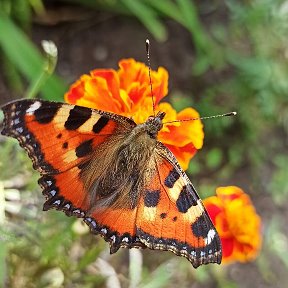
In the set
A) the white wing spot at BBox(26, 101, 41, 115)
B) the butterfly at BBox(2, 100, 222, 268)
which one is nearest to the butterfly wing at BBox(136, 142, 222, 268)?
the butterfly at BBox(2, 100, 222, 268)

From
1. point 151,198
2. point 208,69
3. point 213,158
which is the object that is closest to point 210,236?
point 151,198

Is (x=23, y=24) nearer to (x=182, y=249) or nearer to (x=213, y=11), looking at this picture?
(x=213, y=11)

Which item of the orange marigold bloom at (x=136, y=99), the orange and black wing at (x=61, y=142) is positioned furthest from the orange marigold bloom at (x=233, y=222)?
the orange and black wing at (x=61, y=142)

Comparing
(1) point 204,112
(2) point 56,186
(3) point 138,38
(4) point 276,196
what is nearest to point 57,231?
(2) point 56,186

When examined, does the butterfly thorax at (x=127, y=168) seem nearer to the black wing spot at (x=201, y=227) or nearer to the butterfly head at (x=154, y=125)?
the butterfly head at (x=154, y=125)

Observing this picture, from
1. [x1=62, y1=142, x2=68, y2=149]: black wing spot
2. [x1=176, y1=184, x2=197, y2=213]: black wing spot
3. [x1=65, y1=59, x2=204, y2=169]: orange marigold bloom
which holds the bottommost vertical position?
[x1=176, y1=184, x2=197, y2=213]: black wing spot

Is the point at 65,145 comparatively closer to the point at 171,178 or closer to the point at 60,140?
the point at 60,140

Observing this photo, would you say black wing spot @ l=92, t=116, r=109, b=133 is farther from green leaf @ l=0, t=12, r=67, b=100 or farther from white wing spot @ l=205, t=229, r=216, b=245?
green leaf @ l=0, t=12, r=67, b=100
